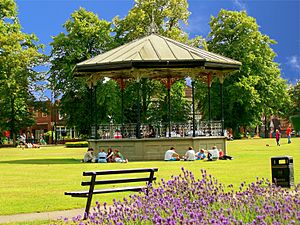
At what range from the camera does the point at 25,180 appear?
20.0m

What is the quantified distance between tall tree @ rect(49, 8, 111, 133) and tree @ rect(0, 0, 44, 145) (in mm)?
2640

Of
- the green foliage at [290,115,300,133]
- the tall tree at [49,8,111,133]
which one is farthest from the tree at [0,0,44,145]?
the green foliage at [290,115,300,133]

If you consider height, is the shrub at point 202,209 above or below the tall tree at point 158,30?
below

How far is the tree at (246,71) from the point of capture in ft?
216

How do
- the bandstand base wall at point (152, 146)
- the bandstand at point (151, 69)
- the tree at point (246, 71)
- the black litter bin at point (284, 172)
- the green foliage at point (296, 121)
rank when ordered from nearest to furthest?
the green foliage at point (296, 121)
the black litter bin at point (284, 172)
the bandstand at point (151, 69)
the bandstand base wall at point (152, 146)
the tree at point (246, 71)

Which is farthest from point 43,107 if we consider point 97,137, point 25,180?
point 25,180

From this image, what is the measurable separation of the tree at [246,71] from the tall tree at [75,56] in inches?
585

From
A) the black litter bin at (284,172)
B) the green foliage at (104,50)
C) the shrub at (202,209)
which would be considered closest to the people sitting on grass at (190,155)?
the black litter bin at (284,172)

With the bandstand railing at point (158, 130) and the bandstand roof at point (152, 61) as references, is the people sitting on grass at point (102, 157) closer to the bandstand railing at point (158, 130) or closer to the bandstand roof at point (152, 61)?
the bandstand railing at point (158, 130)

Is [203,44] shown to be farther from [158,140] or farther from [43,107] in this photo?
[158,140]

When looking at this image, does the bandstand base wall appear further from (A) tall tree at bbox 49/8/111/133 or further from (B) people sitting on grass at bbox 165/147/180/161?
(A) tall tree at bbox 49/8/111/133

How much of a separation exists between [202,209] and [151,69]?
2539 centimetres

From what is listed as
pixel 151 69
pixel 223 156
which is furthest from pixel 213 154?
pixel 151 69

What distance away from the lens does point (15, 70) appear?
62250mm
